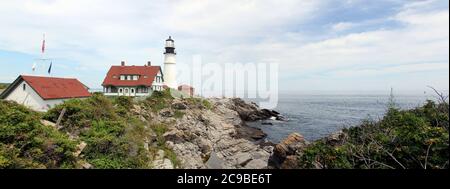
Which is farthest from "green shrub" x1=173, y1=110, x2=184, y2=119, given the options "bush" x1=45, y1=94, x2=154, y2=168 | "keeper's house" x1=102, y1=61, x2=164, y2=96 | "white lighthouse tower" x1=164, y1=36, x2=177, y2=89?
"white lighthouse tower" x1=164, y1=36, x2=177, y2=89

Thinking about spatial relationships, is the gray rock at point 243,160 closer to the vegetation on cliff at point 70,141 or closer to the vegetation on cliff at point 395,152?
the vegetation on cliff at point 70,141

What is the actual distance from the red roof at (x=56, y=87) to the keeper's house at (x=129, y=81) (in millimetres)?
3985

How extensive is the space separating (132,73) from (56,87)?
8.68 meters

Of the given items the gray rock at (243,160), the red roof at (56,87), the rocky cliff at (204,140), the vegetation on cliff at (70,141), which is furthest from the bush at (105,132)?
the red roof at (56,87)

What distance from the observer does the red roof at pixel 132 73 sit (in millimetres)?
26516

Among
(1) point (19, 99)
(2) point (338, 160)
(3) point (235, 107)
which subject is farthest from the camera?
(3) point (235, 107)

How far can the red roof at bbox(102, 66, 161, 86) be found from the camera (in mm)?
26516

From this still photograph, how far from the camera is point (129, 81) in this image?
26.8 m
